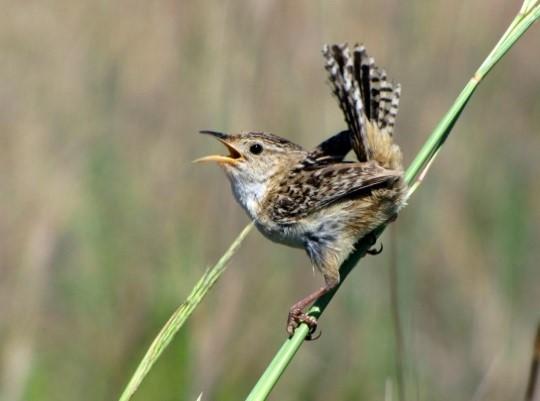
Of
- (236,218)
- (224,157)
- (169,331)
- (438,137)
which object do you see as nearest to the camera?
(169,331)

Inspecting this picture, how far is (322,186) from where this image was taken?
418 cm

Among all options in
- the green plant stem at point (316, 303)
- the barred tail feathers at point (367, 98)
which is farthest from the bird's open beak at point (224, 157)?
the green plant stem at point (316, 303)

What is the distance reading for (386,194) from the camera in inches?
160

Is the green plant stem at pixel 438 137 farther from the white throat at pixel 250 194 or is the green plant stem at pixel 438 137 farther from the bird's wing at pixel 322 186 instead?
the white throat at pixel 250 194

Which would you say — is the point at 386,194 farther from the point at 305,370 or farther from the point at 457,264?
the point at 457,264

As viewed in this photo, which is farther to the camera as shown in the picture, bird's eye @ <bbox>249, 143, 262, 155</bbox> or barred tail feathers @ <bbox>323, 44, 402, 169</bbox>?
bird's eye @ <bbox>249, 143, 262, 155</bbox>

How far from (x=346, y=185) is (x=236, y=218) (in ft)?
4.40

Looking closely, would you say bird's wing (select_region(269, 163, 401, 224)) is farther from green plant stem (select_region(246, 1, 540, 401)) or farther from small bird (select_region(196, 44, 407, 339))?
green plant stem (select_region(246, 1, 540, 401))

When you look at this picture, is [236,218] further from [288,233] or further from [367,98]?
[367,98]

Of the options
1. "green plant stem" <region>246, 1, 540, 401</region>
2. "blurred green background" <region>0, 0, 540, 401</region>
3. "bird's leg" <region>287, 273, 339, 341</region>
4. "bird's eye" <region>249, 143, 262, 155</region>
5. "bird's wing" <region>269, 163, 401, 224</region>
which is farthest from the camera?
"blurred green background" <region>0, 0, 540, 401</region>

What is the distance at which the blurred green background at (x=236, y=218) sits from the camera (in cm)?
515

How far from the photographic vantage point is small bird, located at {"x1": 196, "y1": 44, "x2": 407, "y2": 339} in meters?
4.03

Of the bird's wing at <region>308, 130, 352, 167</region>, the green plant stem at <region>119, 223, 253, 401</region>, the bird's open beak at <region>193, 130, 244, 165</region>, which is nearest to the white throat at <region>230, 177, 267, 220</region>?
the bird's open beak at <region>193, 130, 244, 165</region>

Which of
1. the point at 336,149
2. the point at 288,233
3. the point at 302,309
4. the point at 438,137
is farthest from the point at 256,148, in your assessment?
the point at 438,137
